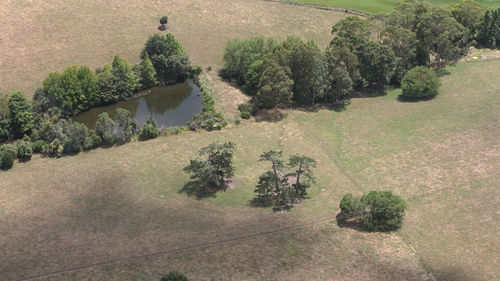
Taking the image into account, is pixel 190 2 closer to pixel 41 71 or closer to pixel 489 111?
pixel 41 71

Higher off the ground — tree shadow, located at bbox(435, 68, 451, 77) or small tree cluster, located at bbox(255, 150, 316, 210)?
tree shadow, located at bbox(435, 68, 451, 77)

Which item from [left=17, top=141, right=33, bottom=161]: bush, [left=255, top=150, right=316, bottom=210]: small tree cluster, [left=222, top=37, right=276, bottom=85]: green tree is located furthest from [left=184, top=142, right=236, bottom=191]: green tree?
[left=222, top=37, right=276, bottom=85]: green tree

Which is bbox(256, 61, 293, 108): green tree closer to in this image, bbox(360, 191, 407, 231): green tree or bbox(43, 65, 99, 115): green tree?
bbox(43, 65, 99, 115): green tree

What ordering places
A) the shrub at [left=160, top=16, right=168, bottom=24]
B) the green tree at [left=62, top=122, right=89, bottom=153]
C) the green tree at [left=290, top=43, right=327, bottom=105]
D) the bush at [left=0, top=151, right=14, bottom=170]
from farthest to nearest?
1. the shrub at [left=160, top=16, right=168, bottom=24]
2. the green tree at [left=290, top=43, right=327, bottom=105]
3. the green tree at [left=62, top=122, right=89, bottom=153]
4. the bush at [left=0, top=151, right=14, bottom=170]

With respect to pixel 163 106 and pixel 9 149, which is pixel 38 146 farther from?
pixel 163 106

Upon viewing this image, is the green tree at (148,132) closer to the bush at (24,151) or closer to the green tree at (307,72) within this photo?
the bush at (24,151)

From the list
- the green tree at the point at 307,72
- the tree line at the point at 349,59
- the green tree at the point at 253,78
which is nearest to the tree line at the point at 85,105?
the green tree at the point at 253,78

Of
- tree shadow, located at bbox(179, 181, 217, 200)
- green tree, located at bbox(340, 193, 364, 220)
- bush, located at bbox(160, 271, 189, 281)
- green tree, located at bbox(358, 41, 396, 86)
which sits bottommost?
tree shadow, located at bbox(179, 181, 217, 200)
